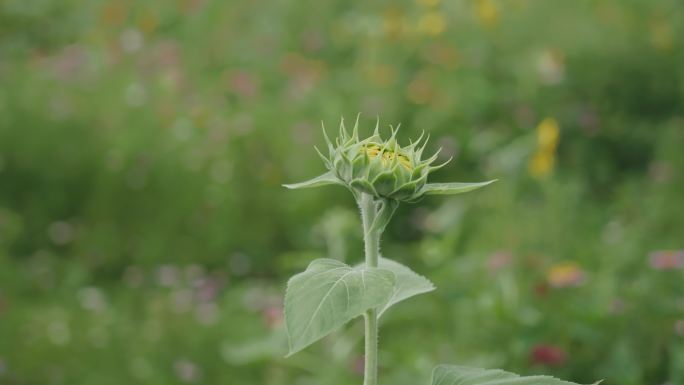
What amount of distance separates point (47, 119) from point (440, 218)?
173 centimetres

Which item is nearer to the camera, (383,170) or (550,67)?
(383,170)

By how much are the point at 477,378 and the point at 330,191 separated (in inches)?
113

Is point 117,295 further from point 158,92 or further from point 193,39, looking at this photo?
point 193,39

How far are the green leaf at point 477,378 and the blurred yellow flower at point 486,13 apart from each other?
12.9ft

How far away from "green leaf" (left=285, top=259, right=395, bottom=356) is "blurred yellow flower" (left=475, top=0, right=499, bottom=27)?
3992mm

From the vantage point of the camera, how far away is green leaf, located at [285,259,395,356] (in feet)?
2.62

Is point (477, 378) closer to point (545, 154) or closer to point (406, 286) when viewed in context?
point (406, 286)

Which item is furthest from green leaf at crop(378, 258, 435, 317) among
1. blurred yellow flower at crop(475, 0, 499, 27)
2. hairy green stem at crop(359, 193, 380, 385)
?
blurred yellow flower at crop(475, 0, 499, 27)

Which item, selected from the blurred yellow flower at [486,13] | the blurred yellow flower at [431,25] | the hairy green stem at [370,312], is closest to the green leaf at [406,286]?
the hairy green stem at [370,312]

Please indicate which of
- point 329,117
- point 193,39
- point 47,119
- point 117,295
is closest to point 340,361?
point 117,295

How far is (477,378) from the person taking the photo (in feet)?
3.12

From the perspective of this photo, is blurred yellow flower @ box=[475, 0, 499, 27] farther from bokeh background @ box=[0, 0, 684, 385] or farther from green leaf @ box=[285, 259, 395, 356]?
green leaf @ box=[285, 259, 395, 356]

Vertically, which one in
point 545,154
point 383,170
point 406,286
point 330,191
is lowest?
point 330,191

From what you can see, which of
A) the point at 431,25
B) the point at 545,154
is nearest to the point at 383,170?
the point at 545,154
